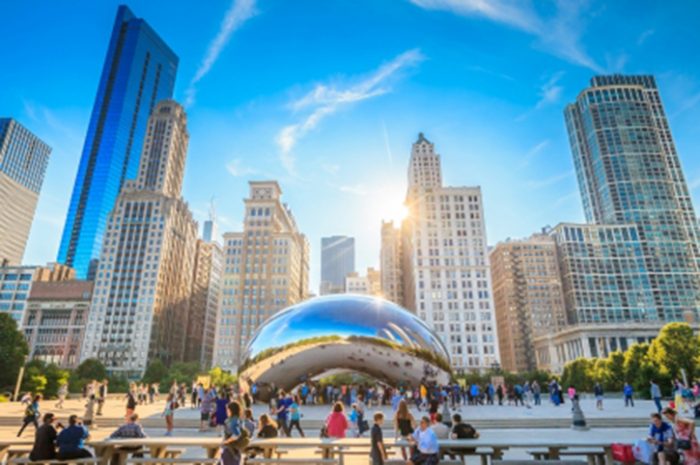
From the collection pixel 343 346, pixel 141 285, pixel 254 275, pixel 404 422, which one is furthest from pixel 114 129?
pixel 404 422

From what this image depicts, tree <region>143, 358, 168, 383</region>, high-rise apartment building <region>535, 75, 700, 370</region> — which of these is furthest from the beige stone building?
high-rise apartment building <region>535, 75, 700, 370</region>

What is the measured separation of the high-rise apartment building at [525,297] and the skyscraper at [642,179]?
28.8 metres

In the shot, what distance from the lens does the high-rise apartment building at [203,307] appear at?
132 metres

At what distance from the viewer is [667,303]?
119250mm

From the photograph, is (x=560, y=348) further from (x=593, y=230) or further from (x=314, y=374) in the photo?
(x=314, y=374)

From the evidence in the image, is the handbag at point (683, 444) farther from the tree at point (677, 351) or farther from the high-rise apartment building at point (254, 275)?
the high-rise apartment building at point (254, 275)

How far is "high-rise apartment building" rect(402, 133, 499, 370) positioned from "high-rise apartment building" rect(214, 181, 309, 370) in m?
37.8

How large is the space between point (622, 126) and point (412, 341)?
527 ft

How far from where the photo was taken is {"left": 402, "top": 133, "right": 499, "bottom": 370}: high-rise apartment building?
9025cm

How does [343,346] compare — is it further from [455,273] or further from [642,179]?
[642,179]

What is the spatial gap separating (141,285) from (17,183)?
99711 mm

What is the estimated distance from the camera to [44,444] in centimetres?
727

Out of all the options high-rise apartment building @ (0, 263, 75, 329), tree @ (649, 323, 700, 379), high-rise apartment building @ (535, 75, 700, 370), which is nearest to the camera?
tree @ (649, 323, 700, 379)

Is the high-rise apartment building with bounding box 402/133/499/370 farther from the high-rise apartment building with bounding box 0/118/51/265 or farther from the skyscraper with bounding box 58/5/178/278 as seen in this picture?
the high-rise apartment building with bounding box 0/118/51/265
